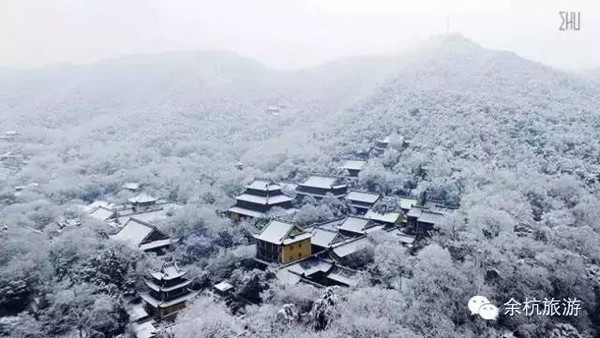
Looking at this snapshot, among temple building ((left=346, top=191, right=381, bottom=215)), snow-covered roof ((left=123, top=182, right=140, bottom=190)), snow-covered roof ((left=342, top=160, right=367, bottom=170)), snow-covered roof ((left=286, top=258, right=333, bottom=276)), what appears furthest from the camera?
snow-covered roof ((left=342, top=160, right=367, bottom=170))

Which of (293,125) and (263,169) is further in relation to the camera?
(293,125)

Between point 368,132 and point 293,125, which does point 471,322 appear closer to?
point 368,132

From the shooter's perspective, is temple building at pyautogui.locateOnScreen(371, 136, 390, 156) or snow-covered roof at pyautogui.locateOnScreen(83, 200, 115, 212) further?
temple building at pyautogui.locateOnScreen(371, 136, 390, 156)

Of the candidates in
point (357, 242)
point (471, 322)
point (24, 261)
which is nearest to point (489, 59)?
point (357, 242)

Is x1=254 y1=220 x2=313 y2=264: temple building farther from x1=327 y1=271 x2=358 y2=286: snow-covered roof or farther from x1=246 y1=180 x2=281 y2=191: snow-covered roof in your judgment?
x1=246 y1=180 x2=281 y2=191: snow-covered roof

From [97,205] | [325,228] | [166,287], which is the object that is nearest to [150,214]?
[97,205]

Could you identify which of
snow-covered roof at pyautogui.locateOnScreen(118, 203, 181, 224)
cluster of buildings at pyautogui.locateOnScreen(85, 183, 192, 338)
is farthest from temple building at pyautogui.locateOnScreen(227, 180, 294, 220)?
cluster of buildings at pyautogui.locateOnScreen(85, 183, 192, 338)
